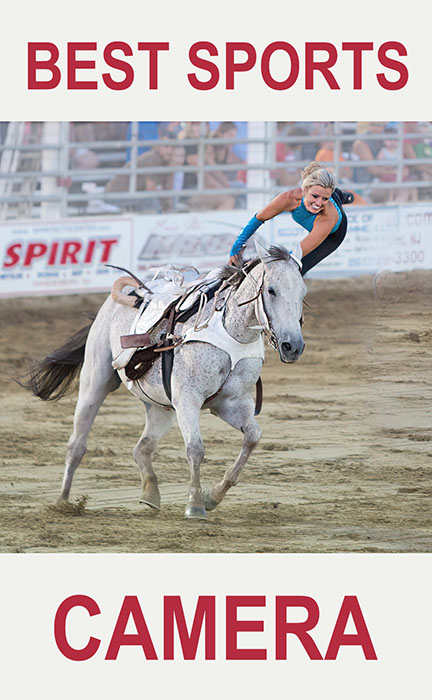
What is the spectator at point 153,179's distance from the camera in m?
15.5

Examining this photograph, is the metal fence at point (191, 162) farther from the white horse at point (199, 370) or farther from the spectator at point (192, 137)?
the white horse at point (199, 370)

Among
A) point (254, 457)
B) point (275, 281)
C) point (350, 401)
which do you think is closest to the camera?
point (275, 281)

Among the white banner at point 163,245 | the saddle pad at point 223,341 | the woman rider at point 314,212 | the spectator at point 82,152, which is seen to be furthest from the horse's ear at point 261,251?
the spectator at point 82,152

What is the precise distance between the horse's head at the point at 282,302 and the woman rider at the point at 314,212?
134mm

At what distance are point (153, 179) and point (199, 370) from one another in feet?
32.1

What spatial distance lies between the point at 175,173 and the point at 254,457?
25.5ft

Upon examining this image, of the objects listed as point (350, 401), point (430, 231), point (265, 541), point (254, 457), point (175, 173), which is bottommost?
point (265, 541)

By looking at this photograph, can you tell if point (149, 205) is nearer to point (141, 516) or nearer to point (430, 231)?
point (430, 231)

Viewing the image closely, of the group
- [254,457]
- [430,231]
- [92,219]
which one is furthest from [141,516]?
[430,231]

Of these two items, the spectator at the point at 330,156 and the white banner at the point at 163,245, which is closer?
the white banner at the point at 163,245

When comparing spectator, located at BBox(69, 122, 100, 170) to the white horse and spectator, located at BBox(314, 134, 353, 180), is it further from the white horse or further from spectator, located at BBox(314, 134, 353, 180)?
the white horse

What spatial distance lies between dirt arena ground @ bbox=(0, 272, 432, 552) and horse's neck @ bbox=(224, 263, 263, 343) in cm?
119

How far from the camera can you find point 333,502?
750 cm

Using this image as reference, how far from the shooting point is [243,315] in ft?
20.6
